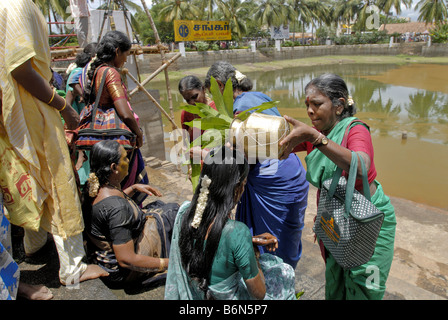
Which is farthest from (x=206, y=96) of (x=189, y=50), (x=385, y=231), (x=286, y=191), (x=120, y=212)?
(x=189, y=50)

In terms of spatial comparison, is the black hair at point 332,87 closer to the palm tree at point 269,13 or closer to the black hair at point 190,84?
the black hair at point 190,84

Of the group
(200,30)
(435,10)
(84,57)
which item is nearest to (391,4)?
(435,10)

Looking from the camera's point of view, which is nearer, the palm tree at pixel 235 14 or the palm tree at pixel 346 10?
the palm tree at pixel 235 14

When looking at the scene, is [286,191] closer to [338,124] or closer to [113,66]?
[338,124]

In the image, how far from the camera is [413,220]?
5141 mm

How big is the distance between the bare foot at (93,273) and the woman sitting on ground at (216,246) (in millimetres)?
756

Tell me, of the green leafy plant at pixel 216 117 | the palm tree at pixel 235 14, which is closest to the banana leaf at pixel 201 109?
the green leafy plant at pixel 216 117

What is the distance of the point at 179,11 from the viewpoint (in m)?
34.7

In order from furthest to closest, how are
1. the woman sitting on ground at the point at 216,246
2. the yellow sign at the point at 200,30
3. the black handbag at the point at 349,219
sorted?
the yellow sign at the point at 200,30
the black handbag at the point at 349,219
the woman sitting on ground at the point at 216,246

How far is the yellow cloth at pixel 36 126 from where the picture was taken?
1713mm

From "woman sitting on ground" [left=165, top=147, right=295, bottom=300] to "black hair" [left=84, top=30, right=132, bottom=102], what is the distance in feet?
5.35

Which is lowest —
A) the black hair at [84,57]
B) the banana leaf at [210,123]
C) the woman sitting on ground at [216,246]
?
the woman sitting on ground at [216,246]

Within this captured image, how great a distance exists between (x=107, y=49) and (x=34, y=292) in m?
1.90
